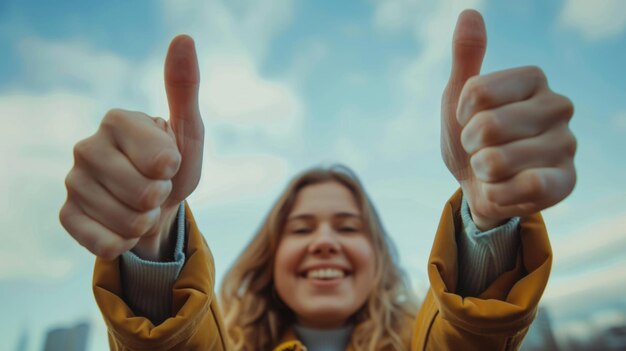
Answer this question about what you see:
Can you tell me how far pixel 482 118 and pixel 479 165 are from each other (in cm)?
5

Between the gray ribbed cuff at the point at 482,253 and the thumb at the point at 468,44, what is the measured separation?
18cm

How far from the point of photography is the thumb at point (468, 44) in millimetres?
536

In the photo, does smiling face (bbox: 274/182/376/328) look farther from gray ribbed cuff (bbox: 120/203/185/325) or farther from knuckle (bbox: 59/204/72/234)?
knuckle (bbox: 59/204/72/234)

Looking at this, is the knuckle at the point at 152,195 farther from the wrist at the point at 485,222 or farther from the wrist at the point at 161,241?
the wrist at the point at 485,222

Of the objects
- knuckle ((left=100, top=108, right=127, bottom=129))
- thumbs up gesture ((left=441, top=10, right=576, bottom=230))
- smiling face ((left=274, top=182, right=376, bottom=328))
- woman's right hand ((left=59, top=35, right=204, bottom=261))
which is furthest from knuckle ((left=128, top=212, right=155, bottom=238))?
smiling face ((left=274, top=182, right=376, bottom=328))

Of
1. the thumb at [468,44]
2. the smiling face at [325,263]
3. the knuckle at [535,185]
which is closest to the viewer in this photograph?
the knuckle at [535,185]

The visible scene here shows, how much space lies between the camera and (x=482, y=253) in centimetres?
60

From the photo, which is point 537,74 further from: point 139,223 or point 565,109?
point 139,223

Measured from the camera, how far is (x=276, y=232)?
49.4 inches

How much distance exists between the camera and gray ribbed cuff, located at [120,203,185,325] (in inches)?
22.8

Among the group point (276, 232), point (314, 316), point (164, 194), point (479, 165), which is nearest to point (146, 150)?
point (164, 194)

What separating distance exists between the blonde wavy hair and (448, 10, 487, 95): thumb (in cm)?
65

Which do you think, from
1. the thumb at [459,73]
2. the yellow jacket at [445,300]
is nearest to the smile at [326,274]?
the yellow jacket at [445,300]

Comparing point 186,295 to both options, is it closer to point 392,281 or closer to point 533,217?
point 533,217
